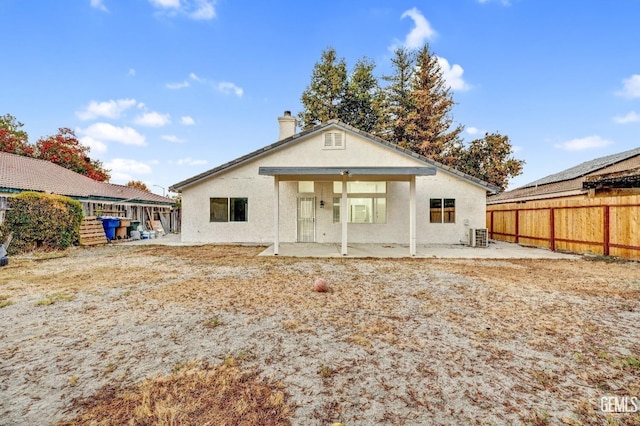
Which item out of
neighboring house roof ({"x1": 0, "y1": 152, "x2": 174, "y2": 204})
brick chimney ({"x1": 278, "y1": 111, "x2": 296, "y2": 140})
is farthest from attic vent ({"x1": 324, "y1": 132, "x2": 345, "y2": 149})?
neighboring house roof ({"x1": 0, "y1": 152, "x2": 174, "y2": 204})

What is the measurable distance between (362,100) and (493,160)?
1332cm

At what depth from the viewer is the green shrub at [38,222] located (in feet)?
30.7

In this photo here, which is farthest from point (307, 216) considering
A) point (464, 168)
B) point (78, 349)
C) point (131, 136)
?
point (464, 168)

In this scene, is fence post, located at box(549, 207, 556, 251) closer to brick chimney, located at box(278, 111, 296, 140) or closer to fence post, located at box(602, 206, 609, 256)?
fence post, located at box(602, 206, 609, 256)

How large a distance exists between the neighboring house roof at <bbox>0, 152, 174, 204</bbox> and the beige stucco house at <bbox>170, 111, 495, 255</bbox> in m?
7.47

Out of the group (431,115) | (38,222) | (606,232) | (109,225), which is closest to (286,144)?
(38,222)

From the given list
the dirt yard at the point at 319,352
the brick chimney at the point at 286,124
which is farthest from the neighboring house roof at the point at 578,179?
the brick chimney at the point at 286,124

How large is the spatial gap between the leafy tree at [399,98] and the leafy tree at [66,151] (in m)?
27.9

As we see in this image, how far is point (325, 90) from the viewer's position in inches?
1099

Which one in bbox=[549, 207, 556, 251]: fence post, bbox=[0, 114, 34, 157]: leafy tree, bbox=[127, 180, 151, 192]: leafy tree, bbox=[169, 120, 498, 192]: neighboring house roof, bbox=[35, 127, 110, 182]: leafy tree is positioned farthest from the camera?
bbox=[127, 180, 151, 192]: leafy tree

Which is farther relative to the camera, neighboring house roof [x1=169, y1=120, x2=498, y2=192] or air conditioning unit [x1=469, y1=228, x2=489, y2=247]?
neighboring house roof [x1=169, y1=120, x2=498, y2=192]

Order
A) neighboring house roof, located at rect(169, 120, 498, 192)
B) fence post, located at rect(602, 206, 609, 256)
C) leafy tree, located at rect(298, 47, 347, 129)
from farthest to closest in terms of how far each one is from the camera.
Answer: leafy tree, located at rect(298, 47, 347, 129) < neighboring house roof, located at rect(169, 120, 498, 192) < fence post, located at rect(602, 206, 609, 256)

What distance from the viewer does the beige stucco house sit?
40.7 feet

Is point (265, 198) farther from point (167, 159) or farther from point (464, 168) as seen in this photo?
point (464, 168)
